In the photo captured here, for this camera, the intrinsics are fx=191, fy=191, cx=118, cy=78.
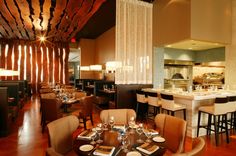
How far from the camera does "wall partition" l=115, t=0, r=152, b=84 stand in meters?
5.99

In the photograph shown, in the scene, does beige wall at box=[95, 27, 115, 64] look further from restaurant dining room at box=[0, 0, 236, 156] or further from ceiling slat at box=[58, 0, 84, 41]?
ceiling slat at box=[58, 0, 84, 41]

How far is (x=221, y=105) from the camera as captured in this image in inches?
159

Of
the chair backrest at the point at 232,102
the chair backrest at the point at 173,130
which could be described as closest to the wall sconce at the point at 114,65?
the chair backrest at the point at 232,102

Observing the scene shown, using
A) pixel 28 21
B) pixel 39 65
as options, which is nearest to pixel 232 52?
pixel 28 21

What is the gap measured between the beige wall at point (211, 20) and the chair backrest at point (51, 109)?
156 inches

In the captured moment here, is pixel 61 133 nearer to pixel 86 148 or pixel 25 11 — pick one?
pixel 86 148

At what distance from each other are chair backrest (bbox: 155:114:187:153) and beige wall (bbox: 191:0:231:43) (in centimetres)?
335

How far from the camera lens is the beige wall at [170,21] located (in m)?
5.37

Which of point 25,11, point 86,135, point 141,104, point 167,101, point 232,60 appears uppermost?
point 25,11

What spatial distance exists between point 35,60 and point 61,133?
11822 millimetres

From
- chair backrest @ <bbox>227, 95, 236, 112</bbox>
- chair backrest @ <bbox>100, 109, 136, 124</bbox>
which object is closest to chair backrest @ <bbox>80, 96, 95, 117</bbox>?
chair backrest @ <bbox>100, 109, 136, 124</bbox>

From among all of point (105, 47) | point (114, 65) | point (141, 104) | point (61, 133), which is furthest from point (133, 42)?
point (105, 47)

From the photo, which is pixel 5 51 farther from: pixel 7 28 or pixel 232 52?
pixel 232 52

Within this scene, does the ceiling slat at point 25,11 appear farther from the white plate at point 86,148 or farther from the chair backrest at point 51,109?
the white plate at point 86,148
